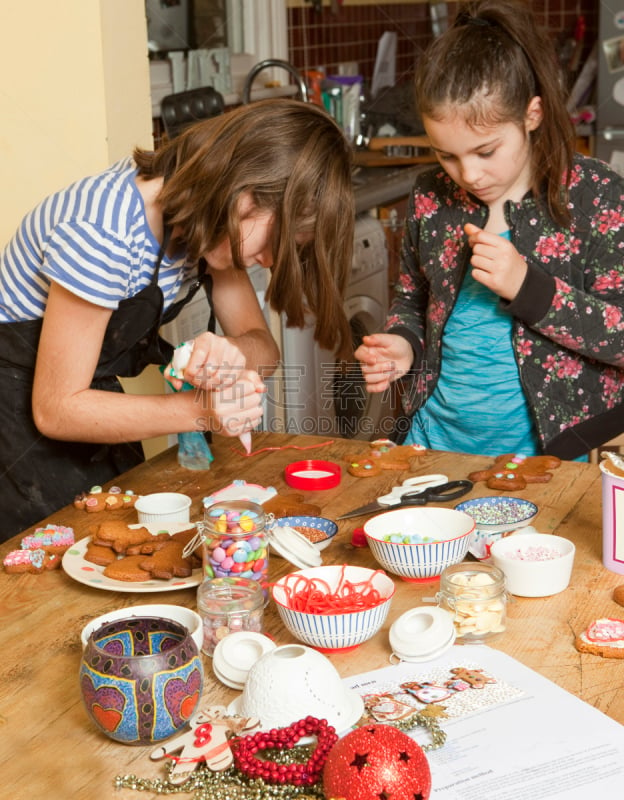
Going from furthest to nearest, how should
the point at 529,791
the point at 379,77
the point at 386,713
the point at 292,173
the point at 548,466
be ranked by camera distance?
the point at 379,77
the point at 548,466
the point at 292,173
the point at 386,713
the point at 529,791

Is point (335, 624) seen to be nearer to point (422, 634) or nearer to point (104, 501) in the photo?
point (422, 634)

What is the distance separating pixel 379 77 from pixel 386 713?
401cm

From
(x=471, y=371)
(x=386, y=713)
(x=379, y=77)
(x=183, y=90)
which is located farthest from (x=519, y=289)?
(x=379, y=77)

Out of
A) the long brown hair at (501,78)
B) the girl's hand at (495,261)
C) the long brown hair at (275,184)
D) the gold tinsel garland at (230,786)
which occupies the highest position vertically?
the long brown hair at (501,78)

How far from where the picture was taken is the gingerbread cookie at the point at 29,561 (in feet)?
4.24

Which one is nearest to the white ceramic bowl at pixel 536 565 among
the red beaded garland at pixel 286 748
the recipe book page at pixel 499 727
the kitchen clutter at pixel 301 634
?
the kitchen clutter at pixel 301 634

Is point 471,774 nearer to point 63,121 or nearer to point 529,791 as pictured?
point 529,791

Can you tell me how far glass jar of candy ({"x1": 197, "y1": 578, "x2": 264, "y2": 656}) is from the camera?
3.55ft

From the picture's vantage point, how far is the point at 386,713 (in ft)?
3.11

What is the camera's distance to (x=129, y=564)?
1.25 meters

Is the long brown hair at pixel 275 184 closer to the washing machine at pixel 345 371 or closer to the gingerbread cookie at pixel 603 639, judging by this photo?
the gingerbread cookie at pixel 603 639

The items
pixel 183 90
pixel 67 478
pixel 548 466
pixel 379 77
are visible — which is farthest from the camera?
pixel 379 77

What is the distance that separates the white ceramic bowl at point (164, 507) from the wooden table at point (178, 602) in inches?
1.6

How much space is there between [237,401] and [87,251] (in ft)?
1.08
